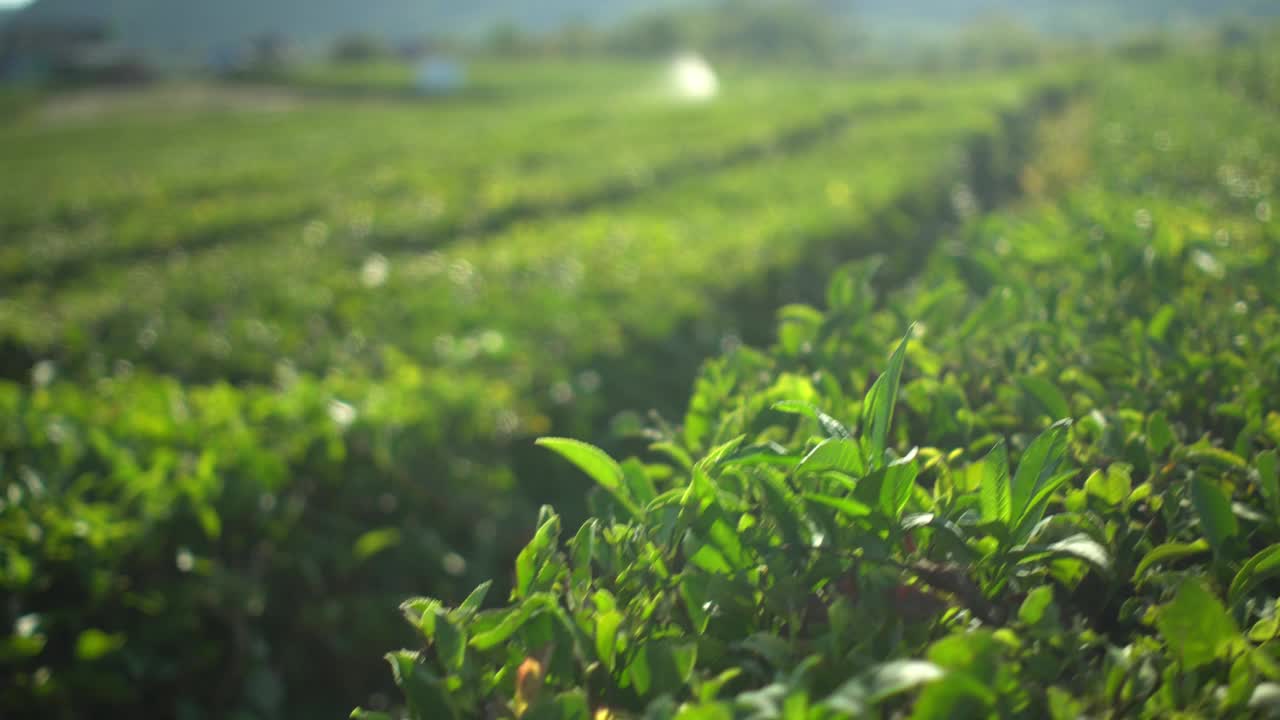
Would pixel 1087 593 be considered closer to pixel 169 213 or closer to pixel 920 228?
pixel 920 228

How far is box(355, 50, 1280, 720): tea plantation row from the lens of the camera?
1.01m

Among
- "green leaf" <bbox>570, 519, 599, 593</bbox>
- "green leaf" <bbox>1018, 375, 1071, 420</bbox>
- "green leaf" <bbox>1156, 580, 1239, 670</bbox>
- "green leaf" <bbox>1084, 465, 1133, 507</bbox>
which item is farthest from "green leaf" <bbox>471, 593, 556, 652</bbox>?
"green leaf" <bbox>1018, 375, 1071, 420</bbox>

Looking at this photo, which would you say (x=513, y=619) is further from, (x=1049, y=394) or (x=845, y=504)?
(x=1049, y=394)

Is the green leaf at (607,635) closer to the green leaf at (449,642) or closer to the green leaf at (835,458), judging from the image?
the green leaf at (449,642)

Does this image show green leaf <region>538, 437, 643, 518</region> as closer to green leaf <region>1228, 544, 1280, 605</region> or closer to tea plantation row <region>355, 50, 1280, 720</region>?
tea plantation row <region>355, 50, 1280, 720</region>

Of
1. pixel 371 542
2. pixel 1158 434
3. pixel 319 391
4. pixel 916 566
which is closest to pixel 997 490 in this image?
pixel 916 566

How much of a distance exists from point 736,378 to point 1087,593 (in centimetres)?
90

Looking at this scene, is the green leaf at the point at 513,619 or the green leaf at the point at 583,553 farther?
the green leaf at the point at 583,553

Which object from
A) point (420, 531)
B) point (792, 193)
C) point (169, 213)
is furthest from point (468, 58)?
point (420, 531)

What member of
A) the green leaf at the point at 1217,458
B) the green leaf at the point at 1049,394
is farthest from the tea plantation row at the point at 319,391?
the green leaf at the point at 1217,458

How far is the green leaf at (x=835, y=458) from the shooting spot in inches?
44.9

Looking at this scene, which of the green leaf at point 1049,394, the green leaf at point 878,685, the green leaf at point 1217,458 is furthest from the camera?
the green leaf at point 1049,394

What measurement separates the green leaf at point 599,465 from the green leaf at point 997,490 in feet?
1.71

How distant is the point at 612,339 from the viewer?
4379 millimetres
